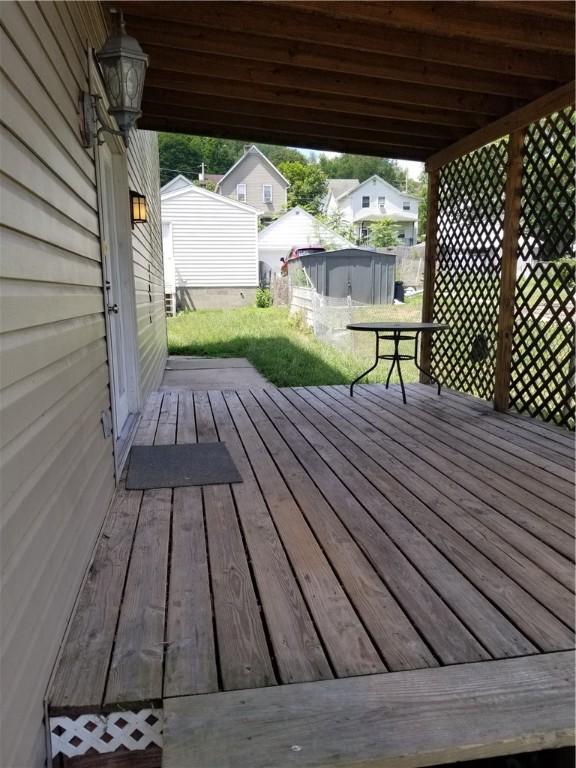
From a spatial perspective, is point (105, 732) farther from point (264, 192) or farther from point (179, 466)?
point (264, 192)

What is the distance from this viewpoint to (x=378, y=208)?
85.6 feet

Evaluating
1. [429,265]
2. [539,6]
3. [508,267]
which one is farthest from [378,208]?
[539,6]

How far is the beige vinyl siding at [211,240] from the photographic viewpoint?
14047 mm

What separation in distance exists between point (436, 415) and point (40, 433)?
318cm

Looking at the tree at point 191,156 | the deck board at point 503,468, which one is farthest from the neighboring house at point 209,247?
the tree at point 191,156

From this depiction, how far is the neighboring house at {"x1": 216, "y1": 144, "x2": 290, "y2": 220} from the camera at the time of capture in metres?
23.7

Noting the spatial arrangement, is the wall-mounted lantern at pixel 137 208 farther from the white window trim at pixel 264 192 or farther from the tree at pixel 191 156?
the tree at pixel 191 156

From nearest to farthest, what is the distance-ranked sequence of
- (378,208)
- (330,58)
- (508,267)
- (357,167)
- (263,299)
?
(330,58) → (508,267) → (263,299) → (378,208) → (357,167)

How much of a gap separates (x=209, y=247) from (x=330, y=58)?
1142 cm

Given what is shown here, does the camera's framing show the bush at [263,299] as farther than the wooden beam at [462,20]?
Yes

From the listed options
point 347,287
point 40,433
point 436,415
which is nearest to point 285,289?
point 347,287

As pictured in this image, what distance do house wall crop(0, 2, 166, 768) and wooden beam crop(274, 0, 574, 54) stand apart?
4.40 feet

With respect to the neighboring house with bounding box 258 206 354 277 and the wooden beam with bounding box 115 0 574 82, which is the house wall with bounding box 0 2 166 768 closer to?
the wooden beam with bounding box 115 0 574 82

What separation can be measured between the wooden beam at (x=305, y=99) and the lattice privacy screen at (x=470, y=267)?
1.66ft
